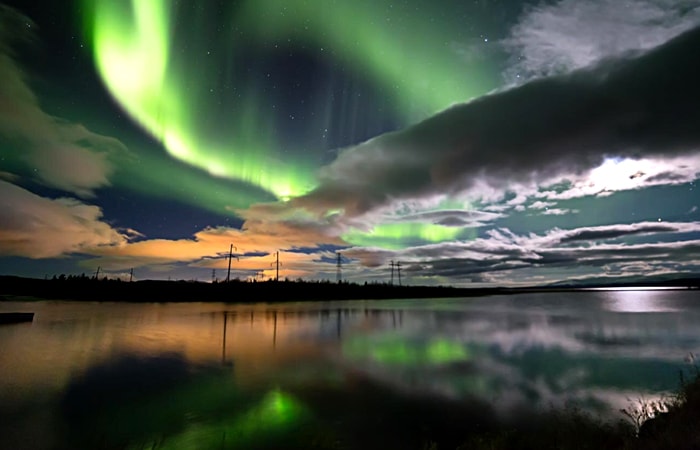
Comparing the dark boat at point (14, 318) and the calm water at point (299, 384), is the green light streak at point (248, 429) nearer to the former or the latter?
the calm water at point (299, 384)

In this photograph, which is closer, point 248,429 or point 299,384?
point 248,429

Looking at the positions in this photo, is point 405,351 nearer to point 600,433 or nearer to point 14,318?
point 600,433

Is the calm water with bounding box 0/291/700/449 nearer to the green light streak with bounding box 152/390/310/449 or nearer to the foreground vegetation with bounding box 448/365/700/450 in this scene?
the green light streak with bounding box 152/390/310/449

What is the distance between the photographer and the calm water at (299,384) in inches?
604

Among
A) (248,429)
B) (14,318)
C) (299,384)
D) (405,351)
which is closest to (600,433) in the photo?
(248,429)

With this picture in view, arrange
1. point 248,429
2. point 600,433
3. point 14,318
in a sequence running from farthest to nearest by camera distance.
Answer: point 14,318, point 248,429, point 600,433

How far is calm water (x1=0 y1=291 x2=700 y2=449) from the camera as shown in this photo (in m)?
15.3

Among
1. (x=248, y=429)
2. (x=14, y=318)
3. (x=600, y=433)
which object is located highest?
(x=14, y=318)

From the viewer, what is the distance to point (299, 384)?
23.3 metres

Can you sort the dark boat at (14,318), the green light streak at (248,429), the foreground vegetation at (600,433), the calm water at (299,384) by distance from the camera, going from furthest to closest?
1. the dark boat at (14,318)
2. the calm water at (299,384)
3. the green light streak at (248,429)
4. the foreground vegetation at (600,433)

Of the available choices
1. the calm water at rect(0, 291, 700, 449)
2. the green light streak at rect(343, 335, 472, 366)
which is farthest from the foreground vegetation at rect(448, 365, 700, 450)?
the green light streak at rect(343, 335, 472, 366)

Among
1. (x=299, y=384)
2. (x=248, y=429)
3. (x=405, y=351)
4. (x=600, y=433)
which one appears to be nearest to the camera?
(x=600, y=433)

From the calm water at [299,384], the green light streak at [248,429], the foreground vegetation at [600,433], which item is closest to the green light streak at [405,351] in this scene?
the calm water at [299,384]

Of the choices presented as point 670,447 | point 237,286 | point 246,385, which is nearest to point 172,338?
point 246,385
